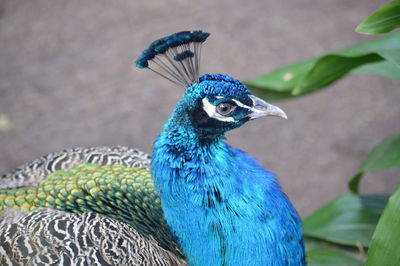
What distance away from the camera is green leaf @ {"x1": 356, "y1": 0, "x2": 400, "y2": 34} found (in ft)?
5.04

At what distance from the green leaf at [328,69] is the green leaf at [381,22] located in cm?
14

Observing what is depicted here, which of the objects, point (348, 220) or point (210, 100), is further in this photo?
point (348, 220)

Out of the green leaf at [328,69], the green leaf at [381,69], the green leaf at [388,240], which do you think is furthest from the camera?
the green leaf at [381,69]

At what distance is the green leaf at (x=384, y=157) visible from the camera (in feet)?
6.24

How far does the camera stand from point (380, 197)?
2.22 meters

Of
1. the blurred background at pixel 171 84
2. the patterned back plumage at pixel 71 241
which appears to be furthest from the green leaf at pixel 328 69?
the blurred background at pixel 171 84

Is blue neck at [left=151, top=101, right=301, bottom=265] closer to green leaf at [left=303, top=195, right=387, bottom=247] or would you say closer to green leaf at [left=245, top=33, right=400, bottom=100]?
green leaf at [left=245, top=33, right=400, bottom=100]

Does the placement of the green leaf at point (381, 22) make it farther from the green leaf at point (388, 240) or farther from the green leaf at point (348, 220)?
the green leaf at point (348, 220)

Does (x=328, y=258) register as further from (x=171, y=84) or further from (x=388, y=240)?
(x=171, y=84)

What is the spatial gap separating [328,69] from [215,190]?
26.7 inches

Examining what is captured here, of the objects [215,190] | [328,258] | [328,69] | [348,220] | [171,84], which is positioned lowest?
[328,258]

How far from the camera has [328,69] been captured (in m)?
1.84

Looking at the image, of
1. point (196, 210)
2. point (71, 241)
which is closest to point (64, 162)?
point (71, 241)

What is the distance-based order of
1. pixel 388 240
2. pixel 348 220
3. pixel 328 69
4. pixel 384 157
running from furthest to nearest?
pixel 348 220 < pixel 384 157 < pixel 328 69 < pixel 388 240
